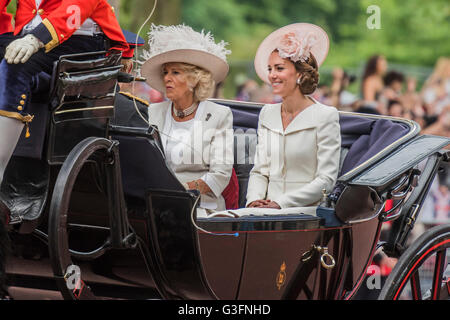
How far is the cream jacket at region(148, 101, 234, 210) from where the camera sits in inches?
161

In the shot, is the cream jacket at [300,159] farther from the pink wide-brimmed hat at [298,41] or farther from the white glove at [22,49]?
the white glove at [22,49]

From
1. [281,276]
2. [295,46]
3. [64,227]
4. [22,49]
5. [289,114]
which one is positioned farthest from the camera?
[289,114]

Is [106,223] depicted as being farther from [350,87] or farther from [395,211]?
[350,87]

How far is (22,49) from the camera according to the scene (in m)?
3.06

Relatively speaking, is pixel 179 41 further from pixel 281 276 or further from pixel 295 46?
pixel 281 276

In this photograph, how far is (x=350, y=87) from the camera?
39.5ft

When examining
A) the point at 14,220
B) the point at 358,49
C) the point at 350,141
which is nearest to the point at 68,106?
the point at 14,220

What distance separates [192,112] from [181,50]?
1.14 ft

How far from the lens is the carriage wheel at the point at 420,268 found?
3541 millimetres

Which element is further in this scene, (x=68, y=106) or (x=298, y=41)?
(x=298, y=41)

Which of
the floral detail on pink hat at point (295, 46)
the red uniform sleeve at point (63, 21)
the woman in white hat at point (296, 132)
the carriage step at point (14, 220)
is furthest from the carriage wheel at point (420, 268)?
the red uniform sleeve at point (63, 21)
